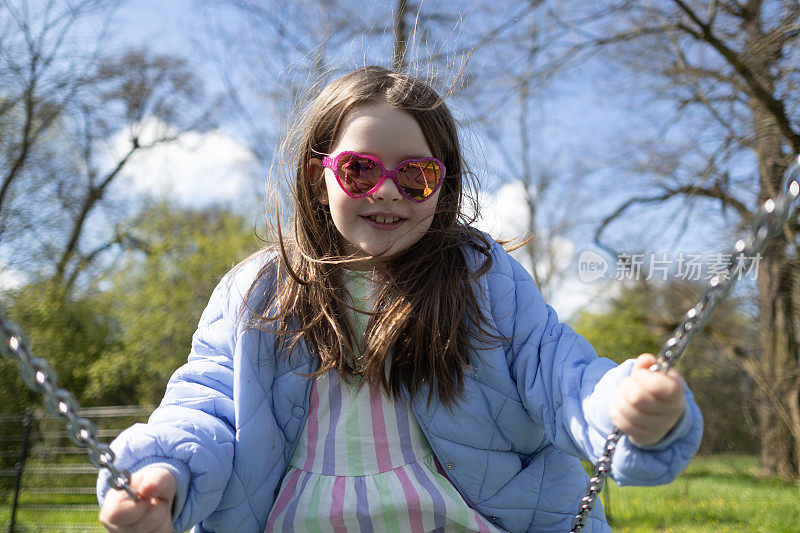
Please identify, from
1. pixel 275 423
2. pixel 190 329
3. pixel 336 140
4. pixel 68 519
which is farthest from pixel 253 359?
pixel 190 329

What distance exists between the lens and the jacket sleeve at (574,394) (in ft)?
3.99

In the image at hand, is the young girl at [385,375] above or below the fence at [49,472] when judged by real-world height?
above

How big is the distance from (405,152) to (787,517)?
16.0ft

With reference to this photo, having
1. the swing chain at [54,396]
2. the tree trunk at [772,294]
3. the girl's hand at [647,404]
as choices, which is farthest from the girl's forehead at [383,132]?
the tree trunk at [772,294]

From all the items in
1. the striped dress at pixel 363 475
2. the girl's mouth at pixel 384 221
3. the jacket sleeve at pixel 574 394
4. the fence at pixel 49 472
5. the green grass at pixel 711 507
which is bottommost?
the fence at pixel 49 472

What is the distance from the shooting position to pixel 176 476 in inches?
54.4

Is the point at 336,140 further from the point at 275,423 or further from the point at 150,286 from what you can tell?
the point at 150,286

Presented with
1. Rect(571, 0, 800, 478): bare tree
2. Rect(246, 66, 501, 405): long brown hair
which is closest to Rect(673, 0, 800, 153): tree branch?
Rect(571, 0, 800, 478): bare tree

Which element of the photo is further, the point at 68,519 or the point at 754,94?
the point at 68,519
